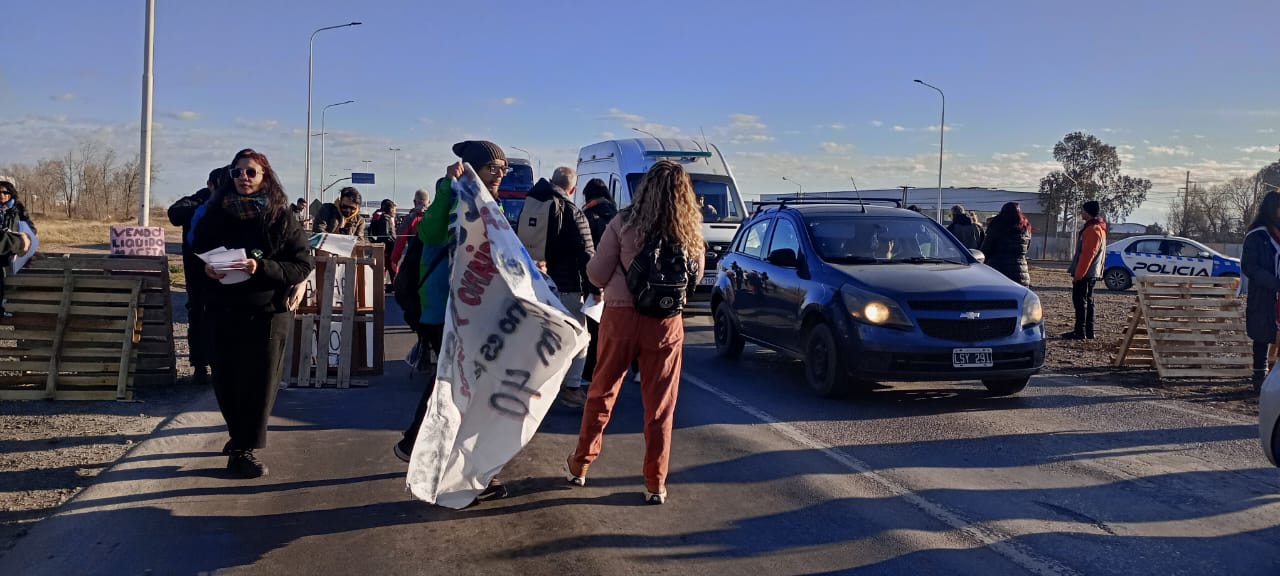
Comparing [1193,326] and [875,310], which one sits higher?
[875,310]

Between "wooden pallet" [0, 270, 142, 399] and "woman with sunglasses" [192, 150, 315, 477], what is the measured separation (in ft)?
8.87

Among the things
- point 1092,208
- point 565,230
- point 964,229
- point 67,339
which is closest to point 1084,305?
point 1092,208

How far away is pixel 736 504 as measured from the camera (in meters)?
5.25

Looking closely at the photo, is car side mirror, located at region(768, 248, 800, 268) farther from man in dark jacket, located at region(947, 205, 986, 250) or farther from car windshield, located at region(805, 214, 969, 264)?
man in dark jacket, located at region(947, 205, 986, 250)

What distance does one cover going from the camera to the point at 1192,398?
8.84 meters

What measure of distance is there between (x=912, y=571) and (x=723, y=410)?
3.68m

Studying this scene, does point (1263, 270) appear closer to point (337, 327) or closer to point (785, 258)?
point (785, 258)

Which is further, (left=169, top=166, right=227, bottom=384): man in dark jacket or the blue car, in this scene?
the blue car

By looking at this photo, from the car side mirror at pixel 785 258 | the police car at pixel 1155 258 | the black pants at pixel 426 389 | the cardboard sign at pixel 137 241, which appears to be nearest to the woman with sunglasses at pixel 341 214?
the cardboard sign at pixel 137 241

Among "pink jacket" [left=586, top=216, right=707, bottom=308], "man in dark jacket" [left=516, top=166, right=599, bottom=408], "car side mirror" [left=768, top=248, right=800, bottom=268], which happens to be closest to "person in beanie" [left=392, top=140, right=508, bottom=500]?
"pink jacket" [left=586, top=216, right=707, bottom=308]

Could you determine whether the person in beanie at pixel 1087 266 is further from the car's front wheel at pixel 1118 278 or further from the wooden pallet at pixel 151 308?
the car's front wheel at pixel 1118 278

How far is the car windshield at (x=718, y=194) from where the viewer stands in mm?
16906

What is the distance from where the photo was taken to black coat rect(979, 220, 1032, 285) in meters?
12.6

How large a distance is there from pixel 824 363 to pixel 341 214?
6.36 m
